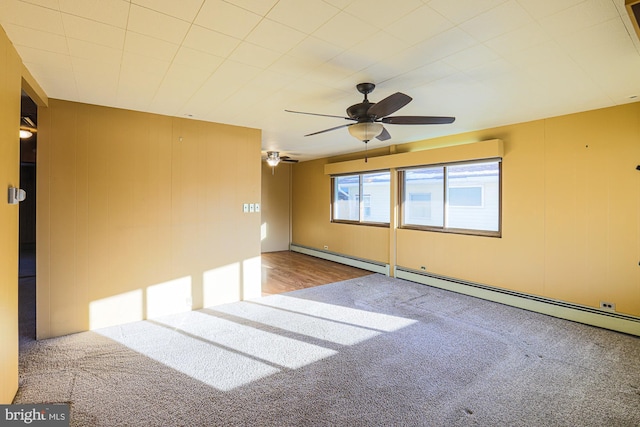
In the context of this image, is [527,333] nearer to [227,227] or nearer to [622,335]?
[622,335]

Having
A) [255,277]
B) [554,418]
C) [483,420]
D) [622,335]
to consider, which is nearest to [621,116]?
[622,335]

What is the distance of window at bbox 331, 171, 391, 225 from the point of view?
6350 mm

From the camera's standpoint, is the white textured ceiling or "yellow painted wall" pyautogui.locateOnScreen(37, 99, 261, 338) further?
"yellow painted wall" pyautogui.locateOnScreen(37, 99, 261, 338)

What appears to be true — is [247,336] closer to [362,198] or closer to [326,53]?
[326,53]

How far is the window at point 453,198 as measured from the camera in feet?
15.2

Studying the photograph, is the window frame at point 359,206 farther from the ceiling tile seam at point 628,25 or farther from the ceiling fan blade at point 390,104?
the ceiling tile seam at point 628,25

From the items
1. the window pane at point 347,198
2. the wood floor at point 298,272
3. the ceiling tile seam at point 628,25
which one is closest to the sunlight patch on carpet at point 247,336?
the wood floor at point 298,272

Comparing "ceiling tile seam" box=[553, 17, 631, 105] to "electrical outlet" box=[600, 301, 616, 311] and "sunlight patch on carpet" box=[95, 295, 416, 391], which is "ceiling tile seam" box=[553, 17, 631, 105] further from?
"sunlight patch on carpet" box=[95, 295, 416, 391]

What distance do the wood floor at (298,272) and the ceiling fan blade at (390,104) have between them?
131 inches

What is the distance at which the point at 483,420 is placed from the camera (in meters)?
2.00

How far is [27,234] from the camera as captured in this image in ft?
25.3

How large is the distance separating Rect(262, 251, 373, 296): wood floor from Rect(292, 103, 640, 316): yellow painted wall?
201 centimetres

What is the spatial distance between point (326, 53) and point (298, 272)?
4.63m

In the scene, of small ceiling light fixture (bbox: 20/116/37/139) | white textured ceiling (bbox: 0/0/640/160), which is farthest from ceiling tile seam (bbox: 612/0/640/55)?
small ceiling light fixture (bbox: 20/116/37/139)
